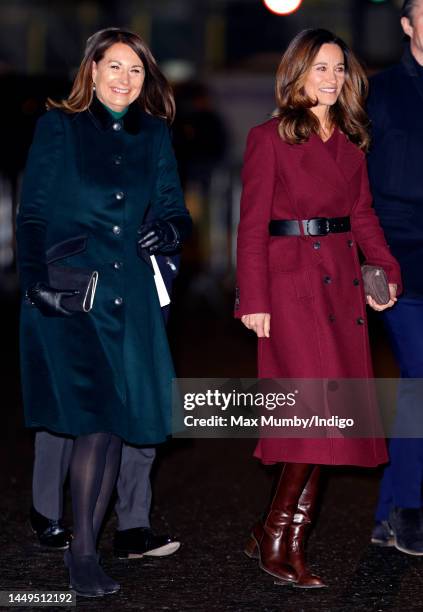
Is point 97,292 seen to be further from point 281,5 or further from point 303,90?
point 281,5

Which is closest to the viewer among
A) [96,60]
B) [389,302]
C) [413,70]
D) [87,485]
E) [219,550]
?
[87,485]

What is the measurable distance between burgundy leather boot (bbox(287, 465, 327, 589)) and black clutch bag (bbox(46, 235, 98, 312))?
1065mm

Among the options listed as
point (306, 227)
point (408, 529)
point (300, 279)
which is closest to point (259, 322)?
point (300, 279)

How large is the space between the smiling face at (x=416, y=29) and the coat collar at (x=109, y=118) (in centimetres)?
120

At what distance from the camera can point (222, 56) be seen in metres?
27.0

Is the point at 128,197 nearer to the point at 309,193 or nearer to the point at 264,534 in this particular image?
the point at 309,193

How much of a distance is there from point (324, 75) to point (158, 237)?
837 mm

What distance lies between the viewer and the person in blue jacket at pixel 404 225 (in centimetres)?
585

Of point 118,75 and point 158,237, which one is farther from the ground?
point 118,75

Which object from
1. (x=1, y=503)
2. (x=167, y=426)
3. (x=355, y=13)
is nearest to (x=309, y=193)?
(x=167, y=426)

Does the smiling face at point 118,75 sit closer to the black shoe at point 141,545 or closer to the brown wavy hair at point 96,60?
the brown wavy hair at point 96,60

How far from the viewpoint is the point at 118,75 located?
5.34m

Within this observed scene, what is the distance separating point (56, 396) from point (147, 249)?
627 millimetres

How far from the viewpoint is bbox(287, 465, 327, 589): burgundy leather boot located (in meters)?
5.21
